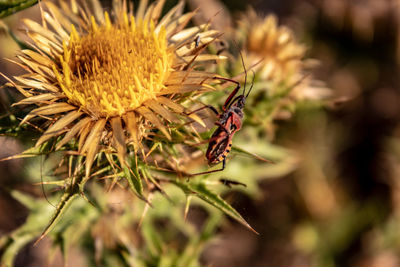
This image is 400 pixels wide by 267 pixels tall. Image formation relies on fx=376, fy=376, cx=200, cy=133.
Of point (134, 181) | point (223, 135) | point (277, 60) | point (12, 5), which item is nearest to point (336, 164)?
point (277, 60)

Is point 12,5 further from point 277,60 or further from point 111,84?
point 277,60

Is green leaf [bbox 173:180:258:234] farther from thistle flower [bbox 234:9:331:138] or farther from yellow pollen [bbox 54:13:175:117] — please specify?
thistle flower [bbox 234:9:331:138]

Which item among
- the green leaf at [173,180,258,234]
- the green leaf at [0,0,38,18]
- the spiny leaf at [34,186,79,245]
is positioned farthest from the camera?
the green leaf at [0,0,38,18]

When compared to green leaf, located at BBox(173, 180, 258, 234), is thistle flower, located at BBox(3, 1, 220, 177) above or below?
above

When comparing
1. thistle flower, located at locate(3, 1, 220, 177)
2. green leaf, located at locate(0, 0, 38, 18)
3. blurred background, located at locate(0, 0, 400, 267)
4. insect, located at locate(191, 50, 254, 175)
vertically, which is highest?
green leaf, located at locate(0, 0, 38, 18)

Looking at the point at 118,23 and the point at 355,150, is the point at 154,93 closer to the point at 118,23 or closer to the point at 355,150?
the point at 118,23

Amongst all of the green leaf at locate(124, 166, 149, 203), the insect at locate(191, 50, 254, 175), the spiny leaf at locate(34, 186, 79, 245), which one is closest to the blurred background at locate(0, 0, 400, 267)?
the insect at locate(191, 50, 254, 175)

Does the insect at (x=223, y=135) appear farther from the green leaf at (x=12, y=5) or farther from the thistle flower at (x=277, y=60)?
the green leaf at (x=12, y=5)
